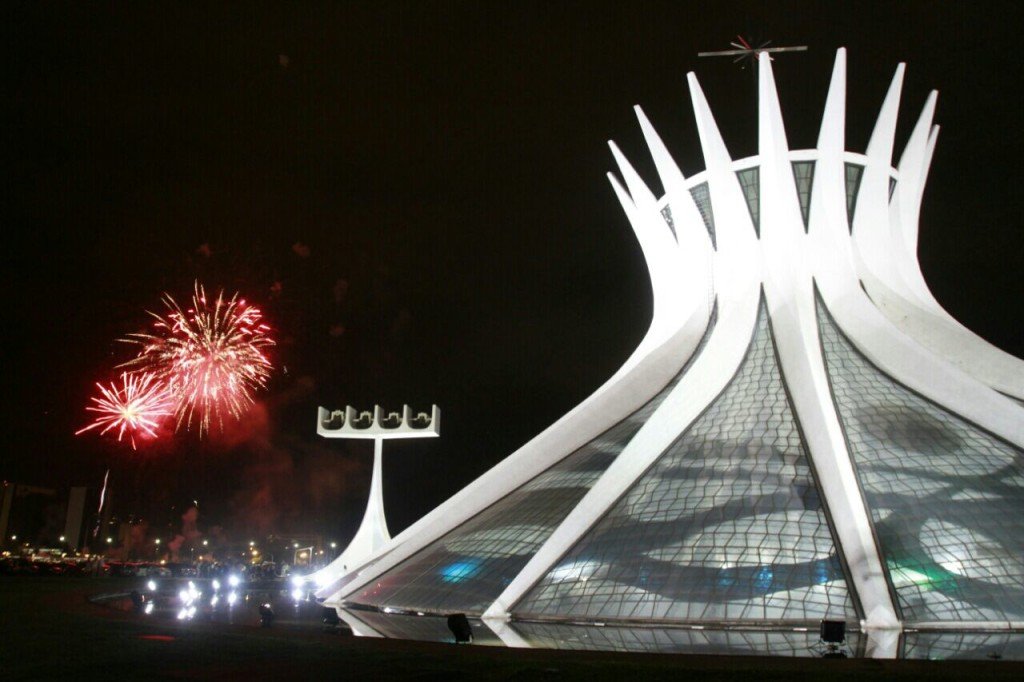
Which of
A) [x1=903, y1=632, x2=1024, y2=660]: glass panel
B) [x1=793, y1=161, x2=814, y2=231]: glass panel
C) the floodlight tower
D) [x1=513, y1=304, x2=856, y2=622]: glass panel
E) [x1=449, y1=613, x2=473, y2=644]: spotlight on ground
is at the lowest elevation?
[x1=903, y1=632, x2=1024, y2=660]: glass panel

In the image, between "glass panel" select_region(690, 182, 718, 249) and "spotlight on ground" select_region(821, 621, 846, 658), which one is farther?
"glass panel" select_region(690, 182, 718, 249)

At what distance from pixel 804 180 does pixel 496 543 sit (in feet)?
37.9

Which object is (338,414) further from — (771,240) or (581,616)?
(581,616)

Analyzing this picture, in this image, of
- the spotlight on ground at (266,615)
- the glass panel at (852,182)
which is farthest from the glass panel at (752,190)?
the spotlight on ground at (266,615)

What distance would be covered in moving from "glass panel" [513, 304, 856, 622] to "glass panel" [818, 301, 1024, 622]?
3.40 ft

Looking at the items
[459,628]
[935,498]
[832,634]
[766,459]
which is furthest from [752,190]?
[459,628]

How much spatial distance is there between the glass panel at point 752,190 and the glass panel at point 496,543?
4258mm

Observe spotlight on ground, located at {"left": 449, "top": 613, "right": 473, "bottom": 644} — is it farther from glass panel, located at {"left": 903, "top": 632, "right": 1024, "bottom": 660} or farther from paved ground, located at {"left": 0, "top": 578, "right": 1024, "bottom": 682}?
glass panel, located at {"left": 903, "top": 632, "right": 1024, "bottom": 660}

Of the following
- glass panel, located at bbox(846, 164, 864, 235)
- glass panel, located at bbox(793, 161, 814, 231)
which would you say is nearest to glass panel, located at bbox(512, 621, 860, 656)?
glass panel, located at bbox(793, 161, 814, 231)

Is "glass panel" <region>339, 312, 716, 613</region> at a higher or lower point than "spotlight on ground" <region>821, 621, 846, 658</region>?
higher

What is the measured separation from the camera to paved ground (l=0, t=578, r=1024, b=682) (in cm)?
621

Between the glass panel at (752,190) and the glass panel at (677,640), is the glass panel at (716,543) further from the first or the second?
the glass panel at (752,190)

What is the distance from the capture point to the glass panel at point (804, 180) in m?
19.4

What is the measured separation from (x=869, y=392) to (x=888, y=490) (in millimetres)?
3399
